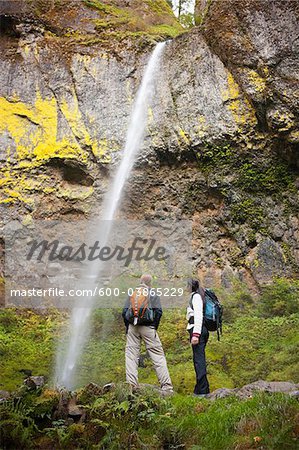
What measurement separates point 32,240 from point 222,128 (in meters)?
7.13

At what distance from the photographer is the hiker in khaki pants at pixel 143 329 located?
6953 mm

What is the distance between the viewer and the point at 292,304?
1115 cm

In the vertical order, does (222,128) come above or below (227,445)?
above

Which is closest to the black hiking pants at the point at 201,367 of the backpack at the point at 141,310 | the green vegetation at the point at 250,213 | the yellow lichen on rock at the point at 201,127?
the backpack at the point at 141,310

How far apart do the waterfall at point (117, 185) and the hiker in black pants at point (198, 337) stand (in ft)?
12.0

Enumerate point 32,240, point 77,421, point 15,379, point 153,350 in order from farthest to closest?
point 32,240 → point 15,379 → point 153,350 → point 77,421

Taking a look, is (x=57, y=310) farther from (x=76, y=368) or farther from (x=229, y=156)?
(x=229, y=156)

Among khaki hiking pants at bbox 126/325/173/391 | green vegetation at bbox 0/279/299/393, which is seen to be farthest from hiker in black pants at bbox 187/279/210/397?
green vegetation at bbox 0/279/299/393

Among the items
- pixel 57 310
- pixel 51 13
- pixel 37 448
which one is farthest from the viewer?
A: pixel 51 13

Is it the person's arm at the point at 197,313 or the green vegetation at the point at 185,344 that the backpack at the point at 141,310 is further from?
the green vegetation at the point at 185,344

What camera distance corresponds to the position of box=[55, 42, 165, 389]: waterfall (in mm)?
11039

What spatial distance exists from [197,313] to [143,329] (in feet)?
2.89

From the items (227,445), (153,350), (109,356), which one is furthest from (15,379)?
(227,445)

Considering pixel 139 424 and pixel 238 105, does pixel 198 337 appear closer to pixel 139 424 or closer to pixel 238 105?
pixel 139 424
